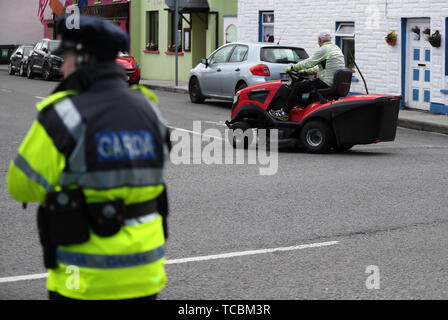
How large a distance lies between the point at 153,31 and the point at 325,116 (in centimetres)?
2412

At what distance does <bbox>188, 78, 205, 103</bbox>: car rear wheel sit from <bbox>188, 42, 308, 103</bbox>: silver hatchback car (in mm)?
67

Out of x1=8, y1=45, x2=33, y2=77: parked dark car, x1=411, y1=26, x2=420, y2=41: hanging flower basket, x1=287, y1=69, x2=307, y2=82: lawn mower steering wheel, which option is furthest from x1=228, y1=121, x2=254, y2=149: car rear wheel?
x1=8, y1=45, x2=33, y2=77: parked dark car

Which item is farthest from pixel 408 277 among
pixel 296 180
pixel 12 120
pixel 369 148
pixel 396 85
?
pixel 396 85

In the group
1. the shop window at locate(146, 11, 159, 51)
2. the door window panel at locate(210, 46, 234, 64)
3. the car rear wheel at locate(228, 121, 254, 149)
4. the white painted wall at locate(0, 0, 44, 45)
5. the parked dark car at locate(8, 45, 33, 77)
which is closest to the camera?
the car rear wheel at locate(228, 121, 254, 149)

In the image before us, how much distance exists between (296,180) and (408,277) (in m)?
4.59

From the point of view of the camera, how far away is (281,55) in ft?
67.2

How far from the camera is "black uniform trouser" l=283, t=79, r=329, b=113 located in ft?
44.1

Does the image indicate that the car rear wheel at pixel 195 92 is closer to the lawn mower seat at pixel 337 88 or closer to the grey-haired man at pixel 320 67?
the grey-haired man at pixel 320 67

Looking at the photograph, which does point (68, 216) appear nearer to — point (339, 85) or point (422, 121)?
point (339, 85)

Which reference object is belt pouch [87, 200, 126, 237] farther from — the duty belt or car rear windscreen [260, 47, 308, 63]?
car rear windscreen [260, 47, 308, 63]

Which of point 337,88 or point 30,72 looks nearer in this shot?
point 337,88

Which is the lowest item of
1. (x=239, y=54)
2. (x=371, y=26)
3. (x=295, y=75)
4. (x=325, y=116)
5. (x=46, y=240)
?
(x=325, y=116)

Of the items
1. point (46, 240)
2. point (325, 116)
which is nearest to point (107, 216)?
point (46, 240)

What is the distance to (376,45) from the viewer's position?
74.6ft
